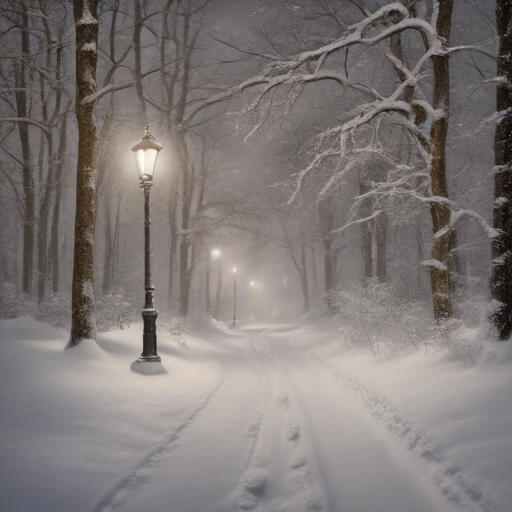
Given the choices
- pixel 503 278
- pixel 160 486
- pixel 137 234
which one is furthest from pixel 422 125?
pixel 137 234

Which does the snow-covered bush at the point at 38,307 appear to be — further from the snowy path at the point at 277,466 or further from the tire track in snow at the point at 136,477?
the tire track in snow at the point at 136,477

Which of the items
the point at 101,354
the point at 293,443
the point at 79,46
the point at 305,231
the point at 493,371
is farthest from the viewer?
the point at 305,231

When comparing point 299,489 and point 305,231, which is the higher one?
point 305,231

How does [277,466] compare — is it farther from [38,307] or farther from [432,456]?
[38,307]

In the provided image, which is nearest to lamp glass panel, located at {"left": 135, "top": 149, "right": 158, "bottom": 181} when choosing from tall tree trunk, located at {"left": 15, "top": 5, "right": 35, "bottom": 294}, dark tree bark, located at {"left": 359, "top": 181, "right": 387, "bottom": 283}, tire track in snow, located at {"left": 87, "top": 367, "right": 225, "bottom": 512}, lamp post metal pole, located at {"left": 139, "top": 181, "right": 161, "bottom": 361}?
lamp post metal pole, located at {"left": 139, "top": 181, "right": 161, "bottom": 361}

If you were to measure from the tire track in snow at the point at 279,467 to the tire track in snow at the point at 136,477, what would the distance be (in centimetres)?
99

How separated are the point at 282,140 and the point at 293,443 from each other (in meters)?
16.2

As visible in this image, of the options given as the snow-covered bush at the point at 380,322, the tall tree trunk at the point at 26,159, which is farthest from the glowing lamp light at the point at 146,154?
the tall tree trunk at the point at 26,159

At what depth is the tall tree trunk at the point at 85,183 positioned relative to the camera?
28.9ft

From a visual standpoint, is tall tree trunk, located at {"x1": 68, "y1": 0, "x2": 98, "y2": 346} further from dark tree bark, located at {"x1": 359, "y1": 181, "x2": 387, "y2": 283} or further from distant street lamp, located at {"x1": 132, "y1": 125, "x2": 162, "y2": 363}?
dark tree bark, located at {"x1": 359, "y1": 181, "x2": 387, "y2": 283}

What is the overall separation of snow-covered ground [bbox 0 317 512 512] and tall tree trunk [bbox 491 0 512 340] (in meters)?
1.16

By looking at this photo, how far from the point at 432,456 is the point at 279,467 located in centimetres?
181

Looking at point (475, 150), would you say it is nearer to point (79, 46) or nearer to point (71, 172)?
point (79, 46)

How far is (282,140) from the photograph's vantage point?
18.7 meters
